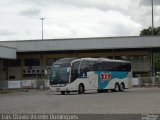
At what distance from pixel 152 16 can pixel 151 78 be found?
19.8m

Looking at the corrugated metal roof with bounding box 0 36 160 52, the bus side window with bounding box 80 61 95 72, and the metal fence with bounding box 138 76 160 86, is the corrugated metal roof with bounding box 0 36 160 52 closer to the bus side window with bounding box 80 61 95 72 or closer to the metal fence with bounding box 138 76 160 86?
the metal fence with bounding box 138 76 160 86

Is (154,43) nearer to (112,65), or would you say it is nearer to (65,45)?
(65,45)

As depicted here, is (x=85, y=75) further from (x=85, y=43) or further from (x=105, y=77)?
(x=85, y=43)

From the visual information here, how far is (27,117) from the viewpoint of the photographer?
1477 centimetres

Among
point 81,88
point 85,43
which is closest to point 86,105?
point 81,88

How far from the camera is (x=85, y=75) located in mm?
40656

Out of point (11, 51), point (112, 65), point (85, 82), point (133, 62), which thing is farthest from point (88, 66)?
point (133, 62)

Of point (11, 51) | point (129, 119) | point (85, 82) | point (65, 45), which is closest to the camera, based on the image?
point (129, 119)

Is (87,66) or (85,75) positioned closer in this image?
A: (85,75)

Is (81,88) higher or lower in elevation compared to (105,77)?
lower


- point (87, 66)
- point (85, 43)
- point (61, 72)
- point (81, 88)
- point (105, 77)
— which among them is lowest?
point (81, 88)

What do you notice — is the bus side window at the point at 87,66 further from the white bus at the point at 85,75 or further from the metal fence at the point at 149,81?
the metal fence at the point at 149,81

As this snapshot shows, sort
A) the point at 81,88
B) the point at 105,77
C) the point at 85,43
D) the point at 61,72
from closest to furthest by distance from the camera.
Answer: the point at 61,72 < the point at 81,88 < the point at 105,77 < the point at 85,43

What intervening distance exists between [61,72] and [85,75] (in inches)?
89.4
